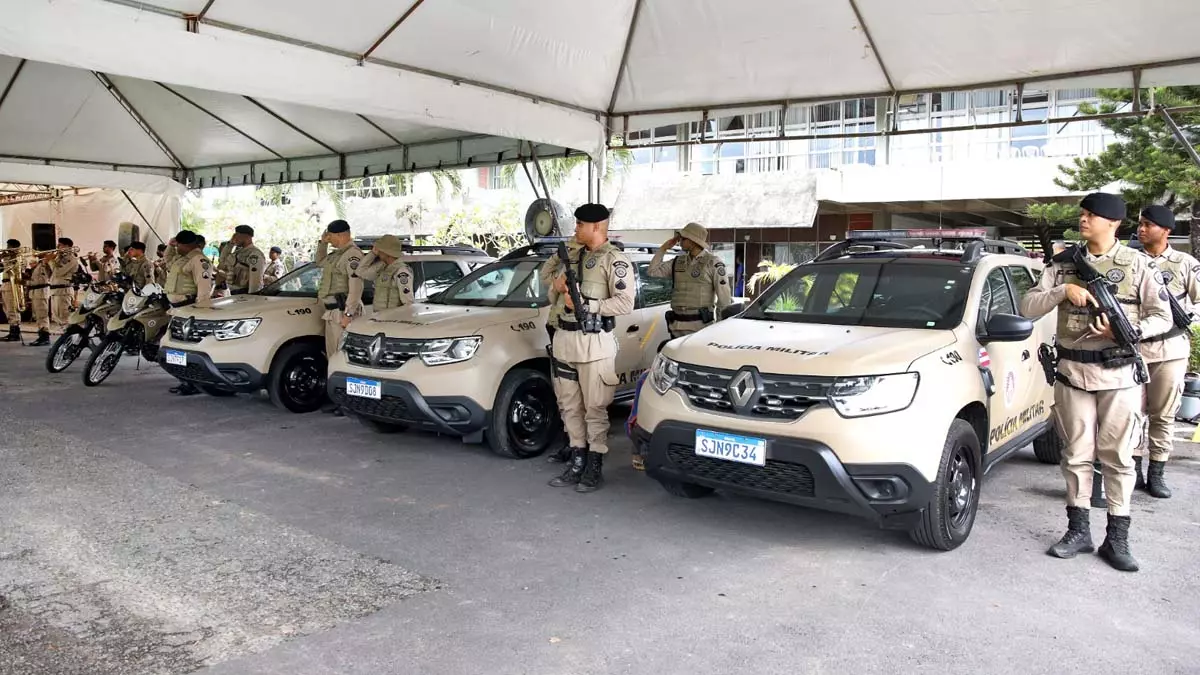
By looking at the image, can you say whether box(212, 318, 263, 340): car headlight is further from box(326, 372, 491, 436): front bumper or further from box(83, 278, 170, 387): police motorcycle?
box(83, 278, 170, 387): police motorcycle

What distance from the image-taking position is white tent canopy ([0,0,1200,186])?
6191 millimetres

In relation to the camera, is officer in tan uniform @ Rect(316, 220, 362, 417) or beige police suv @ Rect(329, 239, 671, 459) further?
officer in tan uniform @ Rect(316, 220, 362, 417)

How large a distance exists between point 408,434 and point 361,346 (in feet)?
3.44

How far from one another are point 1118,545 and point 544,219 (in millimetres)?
7840

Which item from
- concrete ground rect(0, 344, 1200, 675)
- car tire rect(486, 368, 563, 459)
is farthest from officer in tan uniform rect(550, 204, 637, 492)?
car tire rect(486, 368, 563, 459)

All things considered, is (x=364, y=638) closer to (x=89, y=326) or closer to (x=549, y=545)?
(x=549, y=545)

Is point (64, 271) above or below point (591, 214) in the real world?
below

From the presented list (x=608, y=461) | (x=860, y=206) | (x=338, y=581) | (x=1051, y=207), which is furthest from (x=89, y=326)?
(x=860, y=206)

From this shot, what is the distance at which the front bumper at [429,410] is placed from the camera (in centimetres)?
594

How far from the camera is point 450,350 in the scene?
6047mm

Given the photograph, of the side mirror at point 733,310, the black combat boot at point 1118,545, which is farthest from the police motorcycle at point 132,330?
the black combat boot at point 1118,545

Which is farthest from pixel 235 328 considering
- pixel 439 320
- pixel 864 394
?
pixel 864 394

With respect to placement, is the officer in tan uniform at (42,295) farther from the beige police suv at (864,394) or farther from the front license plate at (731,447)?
the front license plate at (731,447)

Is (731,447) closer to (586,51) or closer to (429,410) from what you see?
(429,410)
